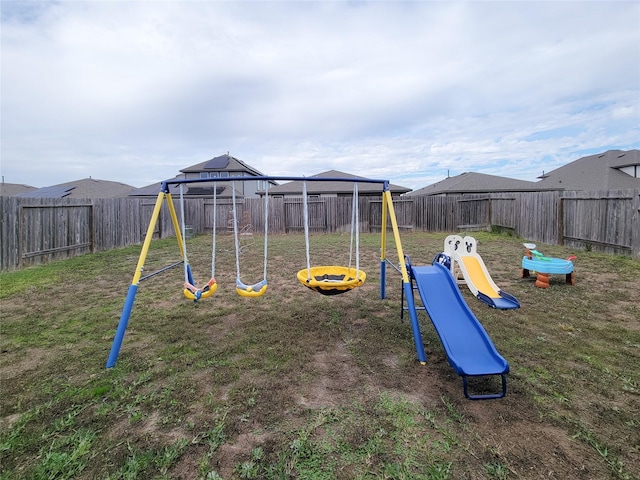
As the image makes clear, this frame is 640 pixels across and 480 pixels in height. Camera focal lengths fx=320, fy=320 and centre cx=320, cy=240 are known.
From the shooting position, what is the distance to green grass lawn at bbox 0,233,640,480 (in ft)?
6.21

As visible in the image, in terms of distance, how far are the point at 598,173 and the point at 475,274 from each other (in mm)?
21700

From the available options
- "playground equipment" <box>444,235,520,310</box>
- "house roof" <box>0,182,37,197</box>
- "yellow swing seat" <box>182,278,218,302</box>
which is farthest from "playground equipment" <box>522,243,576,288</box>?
"house roof" <box>0,182,37,197</box>

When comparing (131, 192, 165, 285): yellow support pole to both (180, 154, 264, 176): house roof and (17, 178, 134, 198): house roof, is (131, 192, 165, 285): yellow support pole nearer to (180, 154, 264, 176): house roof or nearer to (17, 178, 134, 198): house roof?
(180, 154, 264, 176): house roof

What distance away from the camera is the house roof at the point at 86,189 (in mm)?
23230

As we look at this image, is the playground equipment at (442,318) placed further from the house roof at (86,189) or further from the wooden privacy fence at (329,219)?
the house roof at (86,189)

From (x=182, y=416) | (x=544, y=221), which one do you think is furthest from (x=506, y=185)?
(x=182, y=416)

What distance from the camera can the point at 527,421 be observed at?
2.22 metres

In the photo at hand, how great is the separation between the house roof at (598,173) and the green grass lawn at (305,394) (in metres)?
19.2

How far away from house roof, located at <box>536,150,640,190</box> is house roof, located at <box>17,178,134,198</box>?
108 feet

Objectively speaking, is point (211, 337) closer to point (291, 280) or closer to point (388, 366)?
point (388, 366)

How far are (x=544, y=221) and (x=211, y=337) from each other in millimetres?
11759

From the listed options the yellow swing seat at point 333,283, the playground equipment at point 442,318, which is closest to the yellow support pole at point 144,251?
the playground equipment at point 442,318

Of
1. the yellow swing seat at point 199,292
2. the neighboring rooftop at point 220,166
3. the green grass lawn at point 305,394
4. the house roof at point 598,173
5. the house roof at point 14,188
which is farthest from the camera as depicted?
the house roof at point 14,188

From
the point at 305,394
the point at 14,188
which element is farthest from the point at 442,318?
the point at 14,188
